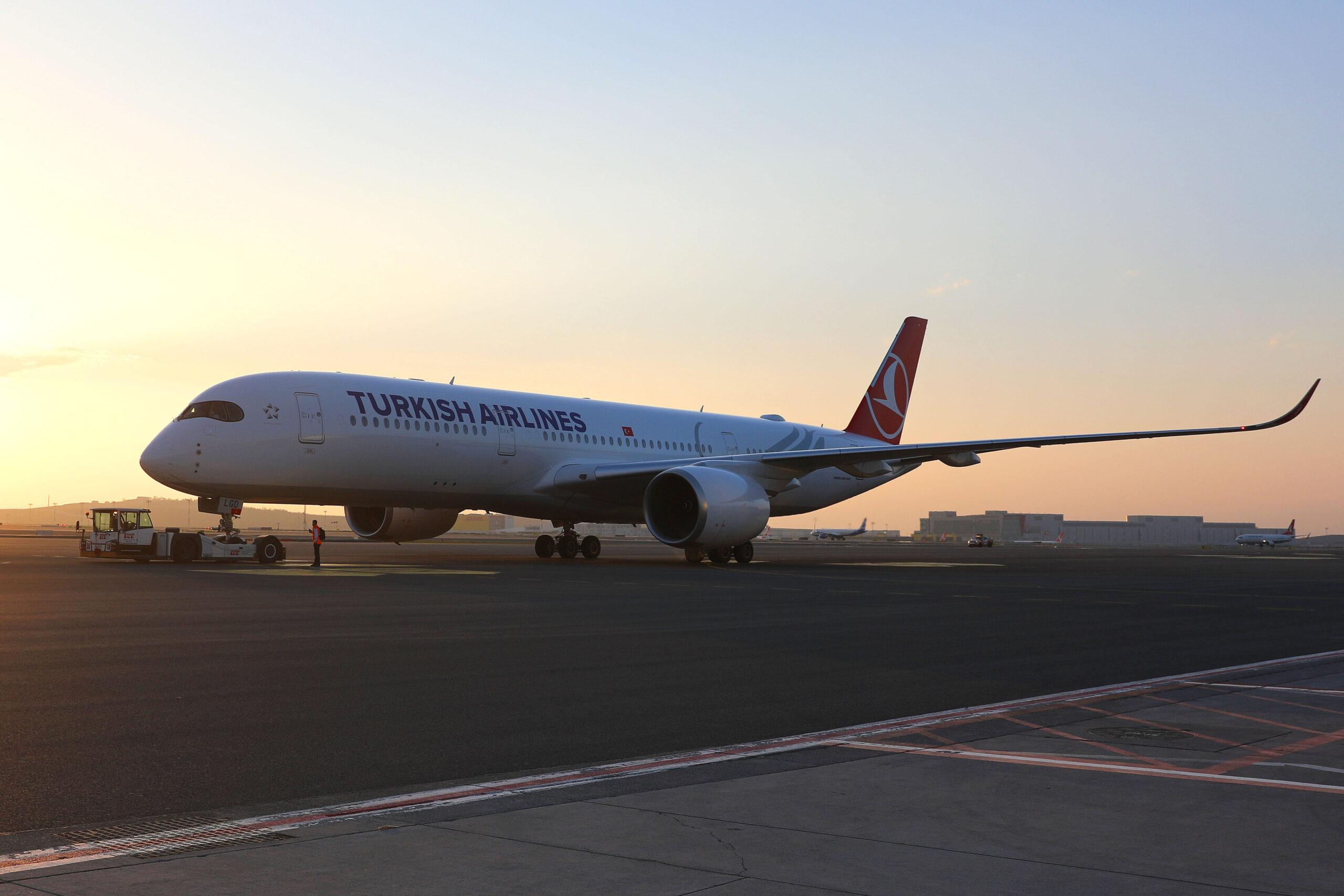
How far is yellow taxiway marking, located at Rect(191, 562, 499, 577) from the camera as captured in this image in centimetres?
2152

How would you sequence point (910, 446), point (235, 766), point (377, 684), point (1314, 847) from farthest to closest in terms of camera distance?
point (910, 446), point (377, 684), point (235, 766), point (1314, 847)

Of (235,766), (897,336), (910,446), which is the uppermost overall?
(897,336)

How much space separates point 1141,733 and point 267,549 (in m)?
22.3

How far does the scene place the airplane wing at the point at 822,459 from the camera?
26422mm

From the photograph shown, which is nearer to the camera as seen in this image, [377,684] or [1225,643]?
[377,684]

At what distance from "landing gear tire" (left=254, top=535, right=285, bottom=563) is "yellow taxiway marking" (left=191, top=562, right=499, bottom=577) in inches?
13.8

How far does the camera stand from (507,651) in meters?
10.3

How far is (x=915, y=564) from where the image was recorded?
3428 cm

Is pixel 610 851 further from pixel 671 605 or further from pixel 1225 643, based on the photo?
pixel 671 605

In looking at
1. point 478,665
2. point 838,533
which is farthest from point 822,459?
point 838,533

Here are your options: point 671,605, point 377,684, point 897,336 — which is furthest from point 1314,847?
point 897,336

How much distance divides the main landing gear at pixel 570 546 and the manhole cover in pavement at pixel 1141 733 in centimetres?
2439

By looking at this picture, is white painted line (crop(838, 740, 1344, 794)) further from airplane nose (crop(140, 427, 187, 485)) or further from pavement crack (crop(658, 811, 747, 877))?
airplane nose (crop(140, 427, 187, 485))

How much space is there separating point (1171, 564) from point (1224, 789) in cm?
3718
